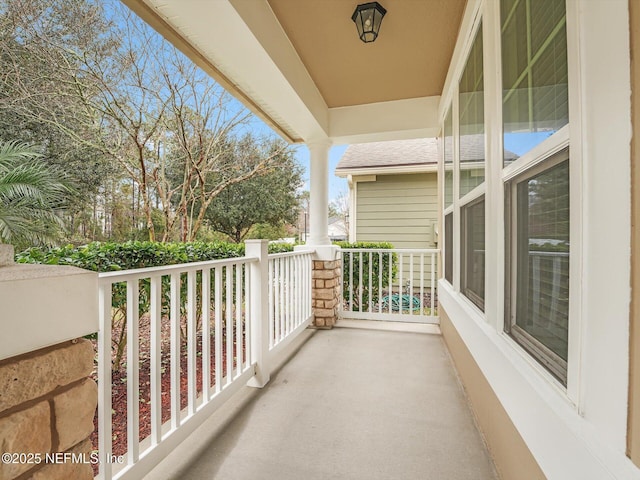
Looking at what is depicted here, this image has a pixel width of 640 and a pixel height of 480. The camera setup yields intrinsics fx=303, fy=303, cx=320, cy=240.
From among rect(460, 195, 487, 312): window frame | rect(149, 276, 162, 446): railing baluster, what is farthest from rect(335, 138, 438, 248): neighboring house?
rect(149, 276, 162, 446): railing baluster

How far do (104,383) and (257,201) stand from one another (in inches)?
372

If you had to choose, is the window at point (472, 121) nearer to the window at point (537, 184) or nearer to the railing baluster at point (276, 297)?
the window at point (537, 184)

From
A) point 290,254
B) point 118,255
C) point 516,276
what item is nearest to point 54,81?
point 118,255

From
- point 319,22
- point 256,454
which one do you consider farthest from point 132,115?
point 256,454

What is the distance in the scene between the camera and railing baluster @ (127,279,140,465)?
127 cm

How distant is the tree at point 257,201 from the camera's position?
9.89 m

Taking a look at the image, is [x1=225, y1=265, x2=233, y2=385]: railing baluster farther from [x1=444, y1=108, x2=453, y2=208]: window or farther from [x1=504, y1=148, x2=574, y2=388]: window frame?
[x1=444, y1=108, x2=453, y2=208]: window

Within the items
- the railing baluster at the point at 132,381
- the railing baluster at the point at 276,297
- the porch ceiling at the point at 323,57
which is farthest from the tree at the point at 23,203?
the railing baluster at the point at 276,297

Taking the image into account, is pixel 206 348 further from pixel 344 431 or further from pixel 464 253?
pixel 464 253

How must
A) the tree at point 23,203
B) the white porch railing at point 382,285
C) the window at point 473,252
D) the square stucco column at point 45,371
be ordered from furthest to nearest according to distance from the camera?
the white porch railing at point 382,285 < the tree at point 23,203 < the window at point 473,252 < the square stucco column at point 45,371

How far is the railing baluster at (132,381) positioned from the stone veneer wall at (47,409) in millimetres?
448

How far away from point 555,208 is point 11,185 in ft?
12.6

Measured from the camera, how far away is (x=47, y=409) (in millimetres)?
746

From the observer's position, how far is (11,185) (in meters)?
2.64
